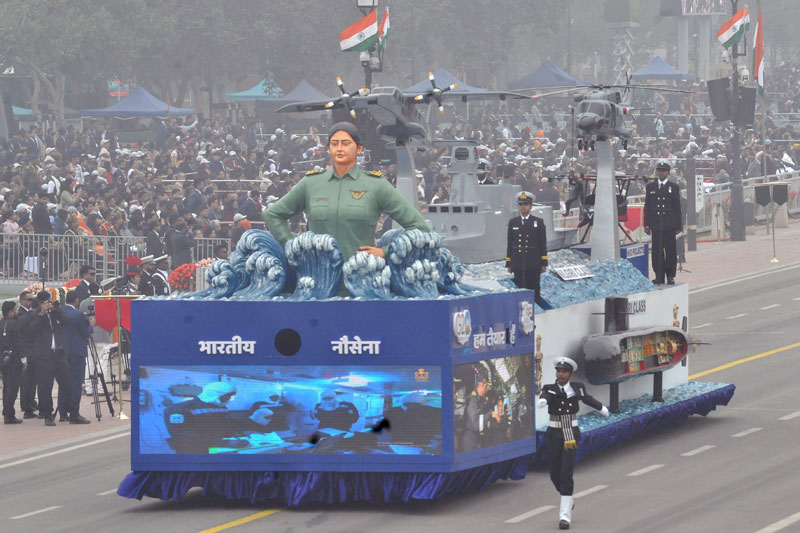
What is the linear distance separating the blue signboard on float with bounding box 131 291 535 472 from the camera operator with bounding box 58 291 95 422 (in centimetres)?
686

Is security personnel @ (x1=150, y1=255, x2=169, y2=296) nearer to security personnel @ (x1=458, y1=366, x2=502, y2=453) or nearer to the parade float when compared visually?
the parade float

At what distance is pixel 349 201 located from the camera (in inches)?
632

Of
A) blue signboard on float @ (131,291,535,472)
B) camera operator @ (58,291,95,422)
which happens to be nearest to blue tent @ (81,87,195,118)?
camera operator @ (58,291,95,422)

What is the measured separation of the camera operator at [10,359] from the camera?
22531 mm

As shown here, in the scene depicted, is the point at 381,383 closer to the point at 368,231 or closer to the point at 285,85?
the point at 368,231

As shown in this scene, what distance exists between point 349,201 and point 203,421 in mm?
2589

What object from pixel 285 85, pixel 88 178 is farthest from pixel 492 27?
pixel 88 178

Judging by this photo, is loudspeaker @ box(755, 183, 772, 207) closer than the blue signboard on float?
No

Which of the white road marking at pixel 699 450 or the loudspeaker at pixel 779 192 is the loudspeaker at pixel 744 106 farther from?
the white road marking at pixel 699 450

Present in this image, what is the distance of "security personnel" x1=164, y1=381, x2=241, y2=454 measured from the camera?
15.4 meters

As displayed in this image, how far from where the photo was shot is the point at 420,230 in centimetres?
1595

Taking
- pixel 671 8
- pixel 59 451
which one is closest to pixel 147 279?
pixel 59 451

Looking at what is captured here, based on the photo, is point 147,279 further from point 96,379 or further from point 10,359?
point 10,359

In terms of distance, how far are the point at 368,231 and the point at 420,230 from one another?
0.56 meters
